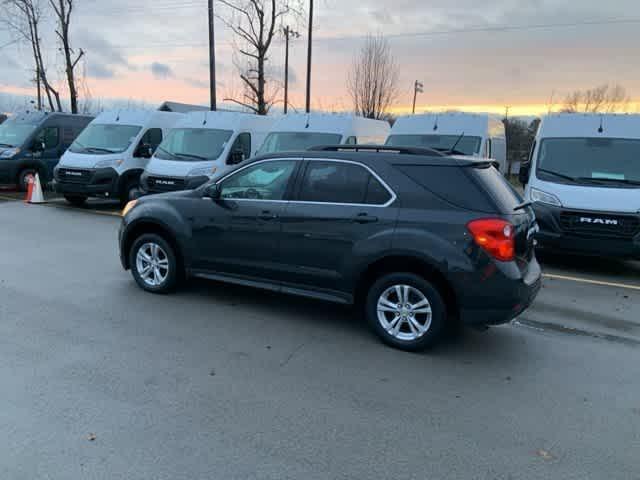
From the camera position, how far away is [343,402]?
364 cm

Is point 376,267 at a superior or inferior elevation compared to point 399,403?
superior

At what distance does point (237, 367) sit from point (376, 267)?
1528 millimetres

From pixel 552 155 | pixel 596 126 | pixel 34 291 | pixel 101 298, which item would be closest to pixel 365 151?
pixel 101 298

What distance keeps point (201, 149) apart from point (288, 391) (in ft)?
29.8

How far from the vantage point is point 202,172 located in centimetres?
1130

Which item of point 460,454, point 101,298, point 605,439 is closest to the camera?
point 460,454

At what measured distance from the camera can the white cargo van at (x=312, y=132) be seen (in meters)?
11.3

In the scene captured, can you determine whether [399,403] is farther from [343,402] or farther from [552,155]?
[552,155]

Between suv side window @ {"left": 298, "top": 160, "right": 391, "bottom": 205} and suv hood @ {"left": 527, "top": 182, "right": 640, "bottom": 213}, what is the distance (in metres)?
4.15

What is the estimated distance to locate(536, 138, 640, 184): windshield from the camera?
7711 millimetres

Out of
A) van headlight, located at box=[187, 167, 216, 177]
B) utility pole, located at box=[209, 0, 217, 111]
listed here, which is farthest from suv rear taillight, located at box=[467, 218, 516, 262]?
utility pole, located at box=[209, 0, 217, 111]

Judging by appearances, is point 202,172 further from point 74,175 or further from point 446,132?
point 446,132

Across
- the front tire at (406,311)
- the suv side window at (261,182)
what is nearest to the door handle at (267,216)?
the suv side window at (261,182)

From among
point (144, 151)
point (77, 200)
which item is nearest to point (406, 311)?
point (144, 151)
